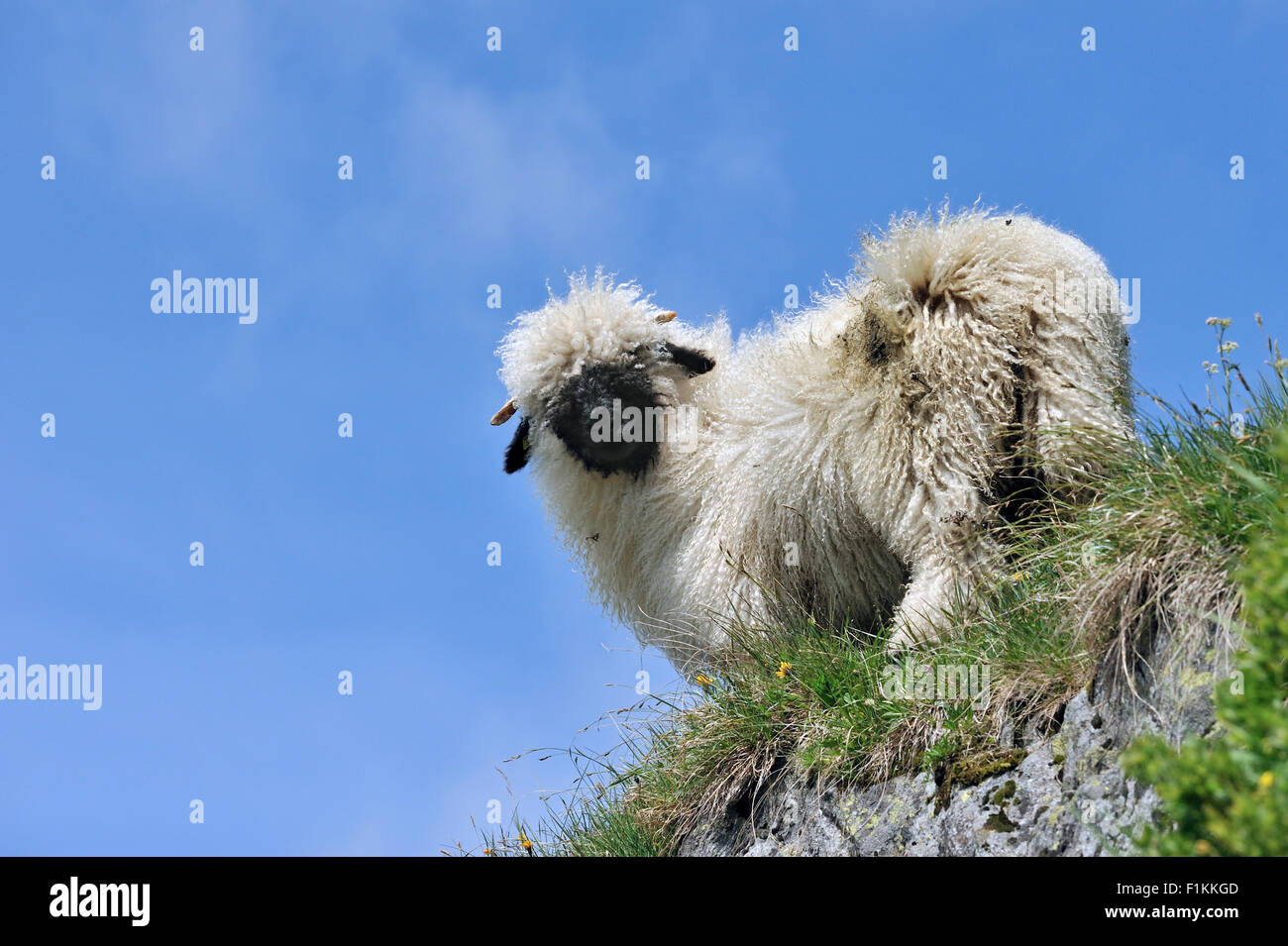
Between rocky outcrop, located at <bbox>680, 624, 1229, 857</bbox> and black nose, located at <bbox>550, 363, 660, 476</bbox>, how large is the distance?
2.87 metres

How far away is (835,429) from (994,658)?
70.7 inches

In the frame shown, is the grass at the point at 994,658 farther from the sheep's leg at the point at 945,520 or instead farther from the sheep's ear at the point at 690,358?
the sheep's ear at the point at 690,358

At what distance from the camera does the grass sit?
4.25 m

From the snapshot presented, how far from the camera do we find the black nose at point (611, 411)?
7785 mm

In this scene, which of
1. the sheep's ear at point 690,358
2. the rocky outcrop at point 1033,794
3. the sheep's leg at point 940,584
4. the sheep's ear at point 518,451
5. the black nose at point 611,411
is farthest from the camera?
the sheep's ear at point 518,451

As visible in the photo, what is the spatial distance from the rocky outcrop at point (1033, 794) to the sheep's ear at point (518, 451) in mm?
3639

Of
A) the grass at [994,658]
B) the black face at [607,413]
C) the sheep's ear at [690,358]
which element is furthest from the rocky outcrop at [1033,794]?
the sheep's ear at [690,358]

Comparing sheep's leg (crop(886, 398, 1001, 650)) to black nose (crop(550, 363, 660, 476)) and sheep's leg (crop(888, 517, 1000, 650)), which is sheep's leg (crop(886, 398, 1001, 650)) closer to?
sheep's leg (crop(888, 517, 1000, 650))

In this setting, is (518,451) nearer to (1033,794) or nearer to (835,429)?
(835,429)

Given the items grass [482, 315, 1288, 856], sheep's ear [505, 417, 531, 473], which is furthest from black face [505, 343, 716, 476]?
grass [482, 315, 1288, 856]

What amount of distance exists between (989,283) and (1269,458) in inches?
80.9

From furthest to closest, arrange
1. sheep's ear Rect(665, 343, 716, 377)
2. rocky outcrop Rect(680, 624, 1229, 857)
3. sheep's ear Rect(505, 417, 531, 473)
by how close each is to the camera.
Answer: sheep's ear Rect(505, 417, 531, 473) < sheep's ear Rect(665, 343, 716, 377) < rocky outcrop Rect(680, 624, 1229, 857)

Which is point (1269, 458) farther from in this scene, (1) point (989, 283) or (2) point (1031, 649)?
(1) point (989, 283)
